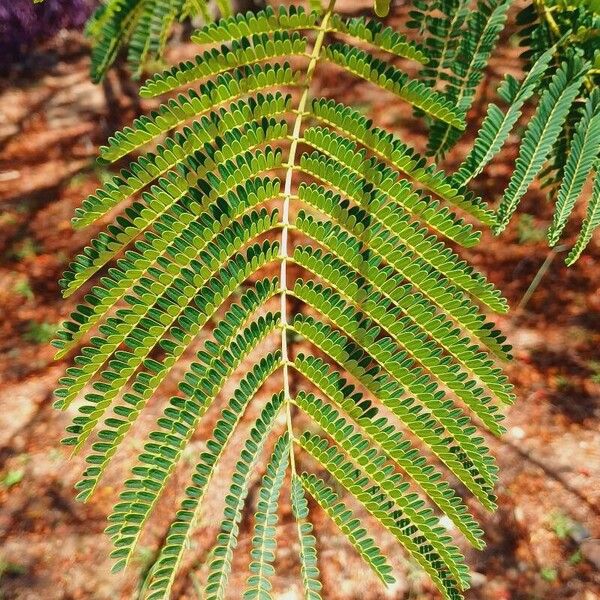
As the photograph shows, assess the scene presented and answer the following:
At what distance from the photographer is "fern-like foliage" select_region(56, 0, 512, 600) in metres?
1.00

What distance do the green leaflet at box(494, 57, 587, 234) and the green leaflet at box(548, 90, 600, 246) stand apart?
0.04 m

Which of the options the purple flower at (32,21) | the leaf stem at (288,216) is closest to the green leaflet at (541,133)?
the leaf stem at (288,216)

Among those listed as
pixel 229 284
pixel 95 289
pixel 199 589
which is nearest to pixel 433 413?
pixel 229 284

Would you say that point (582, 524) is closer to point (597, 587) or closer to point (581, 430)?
point (597, 587)

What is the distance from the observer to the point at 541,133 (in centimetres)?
108

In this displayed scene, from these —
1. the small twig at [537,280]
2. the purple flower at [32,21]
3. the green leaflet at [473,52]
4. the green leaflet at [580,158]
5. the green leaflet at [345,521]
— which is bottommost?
the small twig at [537,280]

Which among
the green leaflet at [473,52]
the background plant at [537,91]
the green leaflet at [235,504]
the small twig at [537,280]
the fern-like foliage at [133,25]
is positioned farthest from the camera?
the small twig at [537,280]

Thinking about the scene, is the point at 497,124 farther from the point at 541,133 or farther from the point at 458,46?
the point at 458,46

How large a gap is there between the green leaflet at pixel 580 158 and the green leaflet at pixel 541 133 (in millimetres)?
37

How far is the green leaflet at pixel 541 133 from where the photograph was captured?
1066 millimetres

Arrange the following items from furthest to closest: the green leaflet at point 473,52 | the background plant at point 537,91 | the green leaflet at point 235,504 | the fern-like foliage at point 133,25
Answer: the fern-like foliage at point 133,25 → the green leaflet at point 473,52 → the background plant at point 537,91 → the green leaflet at point 235,504

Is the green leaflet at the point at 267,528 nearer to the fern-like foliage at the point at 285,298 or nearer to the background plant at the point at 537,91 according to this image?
the fern-like foliage at the point at 285,298

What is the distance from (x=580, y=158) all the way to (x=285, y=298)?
593 mm

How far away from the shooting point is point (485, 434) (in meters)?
3.13
